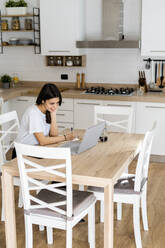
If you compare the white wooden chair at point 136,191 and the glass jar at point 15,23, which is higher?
the glass jar at point 15,23

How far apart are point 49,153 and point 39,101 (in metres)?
0.91

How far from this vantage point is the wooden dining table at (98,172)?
7.91ft

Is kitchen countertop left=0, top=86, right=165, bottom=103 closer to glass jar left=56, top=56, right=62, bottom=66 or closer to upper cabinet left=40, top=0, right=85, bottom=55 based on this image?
glass jar left=56, top=56, right=62, bottom=66

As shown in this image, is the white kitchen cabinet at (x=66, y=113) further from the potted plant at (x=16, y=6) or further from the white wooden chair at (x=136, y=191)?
the white wooden chair at (x=136, y=191)

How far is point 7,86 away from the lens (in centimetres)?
564

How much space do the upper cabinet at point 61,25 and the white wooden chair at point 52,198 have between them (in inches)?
110

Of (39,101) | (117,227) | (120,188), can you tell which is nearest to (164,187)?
(117,227)

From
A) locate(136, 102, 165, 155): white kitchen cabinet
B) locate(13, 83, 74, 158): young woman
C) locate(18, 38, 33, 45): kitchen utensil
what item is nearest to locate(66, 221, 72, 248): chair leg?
locate(13, 83, 74, 158): young woman

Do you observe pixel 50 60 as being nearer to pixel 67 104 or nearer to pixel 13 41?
pixel 13 41

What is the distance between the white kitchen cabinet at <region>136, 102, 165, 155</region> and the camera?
4734 millimetres

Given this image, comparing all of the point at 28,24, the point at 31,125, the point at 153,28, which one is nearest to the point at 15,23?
the point at 28,24

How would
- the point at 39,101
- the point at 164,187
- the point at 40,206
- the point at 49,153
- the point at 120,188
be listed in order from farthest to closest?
1. the point at 164,187
2. the point at 39,101
3. the point at 120,188
4. the point at 40,206
5. the point at 49,153

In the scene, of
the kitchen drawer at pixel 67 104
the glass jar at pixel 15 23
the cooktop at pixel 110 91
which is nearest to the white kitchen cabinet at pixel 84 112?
the kitchen drawer at pixel 67 104

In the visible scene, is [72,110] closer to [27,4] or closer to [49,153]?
[27,4]
